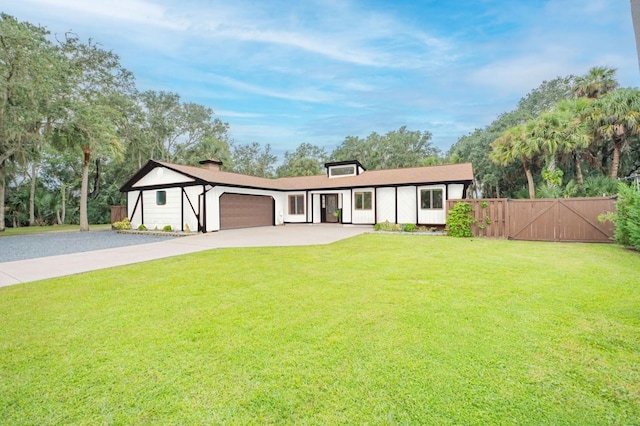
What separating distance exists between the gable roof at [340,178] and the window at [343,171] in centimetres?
63

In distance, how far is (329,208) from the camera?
2086 cm

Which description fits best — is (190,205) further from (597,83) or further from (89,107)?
(597,83)

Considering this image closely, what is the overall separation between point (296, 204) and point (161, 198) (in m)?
8.44

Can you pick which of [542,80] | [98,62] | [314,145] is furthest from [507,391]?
[314,145]

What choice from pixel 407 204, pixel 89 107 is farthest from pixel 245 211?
pixel 89 107

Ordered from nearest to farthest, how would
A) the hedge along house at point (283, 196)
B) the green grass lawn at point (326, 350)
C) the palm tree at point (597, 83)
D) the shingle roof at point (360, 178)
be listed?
the green grass lawn at point (326, 350) < the hedge along house at point (283, 196) < the shingle roof at point (360, 178) < the palm tree at point (597, 83)

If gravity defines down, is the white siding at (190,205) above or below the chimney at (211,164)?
below

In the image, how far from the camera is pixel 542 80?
31.6 metres

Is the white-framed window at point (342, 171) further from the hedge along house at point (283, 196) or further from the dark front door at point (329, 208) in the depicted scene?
the dark front door at point (329, 208)

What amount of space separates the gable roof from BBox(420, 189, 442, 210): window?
625 millimetres

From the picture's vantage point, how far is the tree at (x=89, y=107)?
16.0 meters

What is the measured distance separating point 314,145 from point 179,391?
1744 inches

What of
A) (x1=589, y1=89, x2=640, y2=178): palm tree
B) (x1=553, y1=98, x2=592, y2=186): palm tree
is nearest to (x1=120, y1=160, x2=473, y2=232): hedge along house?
(x1=553, y1=98, x2=592, y2=186): palm tree

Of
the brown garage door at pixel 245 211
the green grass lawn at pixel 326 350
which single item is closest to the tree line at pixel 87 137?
the brown garage door at pixel 245 211
